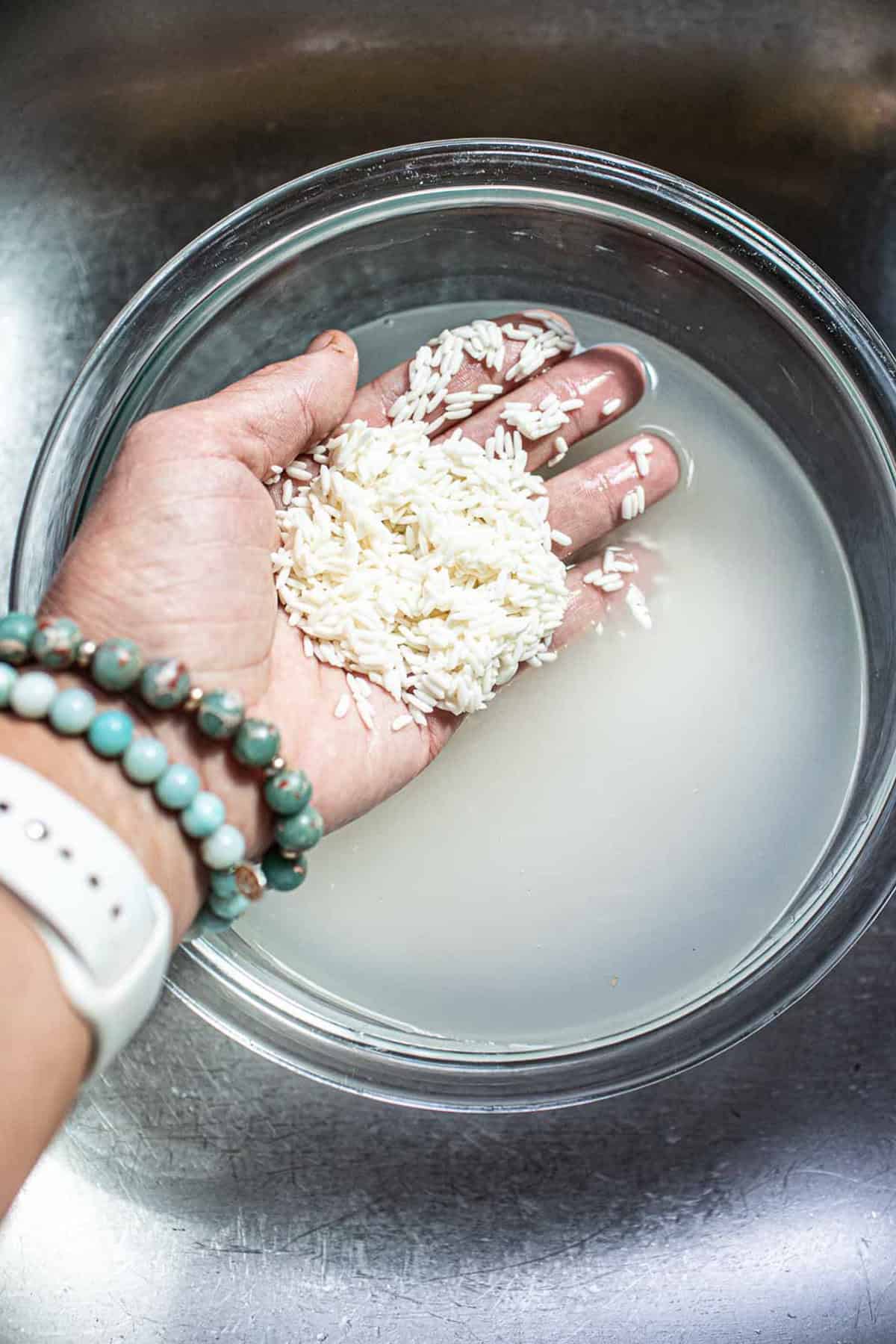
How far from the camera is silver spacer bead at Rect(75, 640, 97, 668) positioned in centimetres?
57

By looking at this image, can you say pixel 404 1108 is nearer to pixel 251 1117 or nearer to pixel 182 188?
pixel 251 1117

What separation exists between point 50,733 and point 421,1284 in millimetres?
499

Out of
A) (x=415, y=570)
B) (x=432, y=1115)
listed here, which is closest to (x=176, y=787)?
(x=415, y=570)

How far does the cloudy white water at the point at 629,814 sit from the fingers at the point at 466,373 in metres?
0.09

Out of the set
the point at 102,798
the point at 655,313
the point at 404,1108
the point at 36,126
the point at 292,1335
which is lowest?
the point at 292,1335

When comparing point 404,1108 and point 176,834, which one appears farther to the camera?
point 404,1108

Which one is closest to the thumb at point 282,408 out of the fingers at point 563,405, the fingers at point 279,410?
the fingers at point 279,410

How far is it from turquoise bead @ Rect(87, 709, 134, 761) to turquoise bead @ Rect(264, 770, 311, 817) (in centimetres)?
9

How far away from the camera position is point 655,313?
90 centimetres

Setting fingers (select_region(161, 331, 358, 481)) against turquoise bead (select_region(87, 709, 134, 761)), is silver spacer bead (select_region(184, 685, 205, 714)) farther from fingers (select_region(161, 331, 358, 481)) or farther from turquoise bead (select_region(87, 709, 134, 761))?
fingers (select_region(161, 331, 358, 481))

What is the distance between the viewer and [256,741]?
1.98 ft

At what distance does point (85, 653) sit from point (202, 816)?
11 centimetres

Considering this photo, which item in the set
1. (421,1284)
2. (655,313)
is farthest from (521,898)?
(655,313)

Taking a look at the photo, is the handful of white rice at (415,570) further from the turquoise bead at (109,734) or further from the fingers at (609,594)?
the turquoise bead at (109,734)
